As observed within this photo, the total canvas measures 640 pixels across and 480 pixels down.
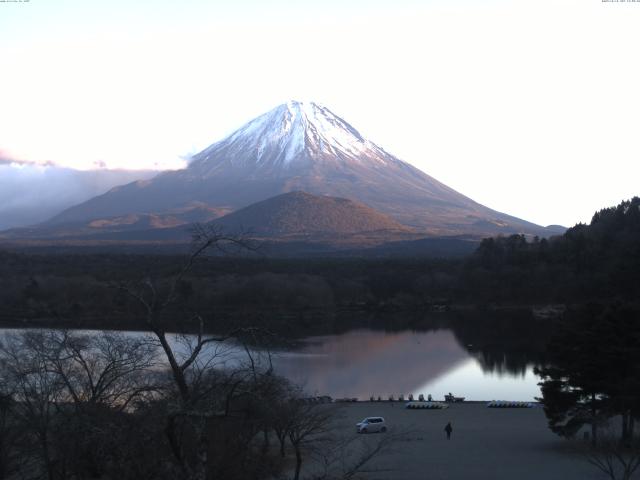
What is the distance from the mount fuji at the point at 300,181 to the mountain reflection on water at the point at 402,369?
171 ft

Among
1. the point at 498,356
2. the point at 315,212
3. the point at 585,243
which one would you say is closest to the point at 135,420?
the point at 498,356

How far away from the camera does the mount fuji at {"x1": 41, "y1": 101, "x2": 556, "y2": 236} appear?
272 feet

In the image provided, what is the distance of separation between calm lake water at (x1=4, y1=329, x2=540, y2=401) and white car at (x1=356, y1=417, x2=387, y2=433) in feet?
8.75

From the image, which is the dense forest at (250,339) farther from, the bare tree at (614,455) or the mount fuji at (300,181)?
the mount fuji at (300,181)

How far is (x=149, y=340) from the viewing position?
3734mm

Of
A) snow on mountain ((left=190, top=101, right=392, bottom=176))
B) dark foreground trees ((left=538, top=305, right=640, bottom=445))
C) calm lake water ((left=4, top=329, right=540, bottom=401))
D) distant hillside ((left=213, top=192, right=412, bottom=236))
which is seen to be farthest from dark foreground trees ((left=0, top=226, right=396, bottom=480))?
snow on mountain ((left=190, top=101, right=392, bottom=176))

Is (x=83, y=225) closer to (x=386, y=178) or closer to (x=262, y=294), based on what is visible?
(x=386, y=178)

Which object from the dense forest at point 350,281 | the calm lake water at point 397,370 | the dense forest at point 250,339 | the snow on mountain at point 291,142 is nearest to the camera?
the dense forest at point 250,339

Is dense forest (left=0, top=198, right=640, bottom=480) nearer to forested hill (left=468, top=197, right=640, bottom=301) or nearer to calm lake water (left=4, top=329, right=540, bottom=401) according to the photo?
forested hill (left=468, top=197, right=640, bottom=301)

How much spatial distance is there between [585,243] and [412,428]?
27759 millimetres

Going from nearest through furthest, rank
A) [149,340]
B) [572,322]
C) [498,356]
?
[149,340]
[572,322]
[498,356]

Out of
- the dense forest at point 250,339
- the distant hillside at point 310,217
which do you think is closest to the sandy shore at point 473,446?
the dense forest at point 250,339

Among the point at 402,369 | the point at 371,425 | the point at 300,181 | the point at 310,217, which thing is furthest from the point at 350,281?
the point at 300,181

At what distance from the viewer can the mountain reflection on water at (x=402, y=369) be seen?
17.0 meters
